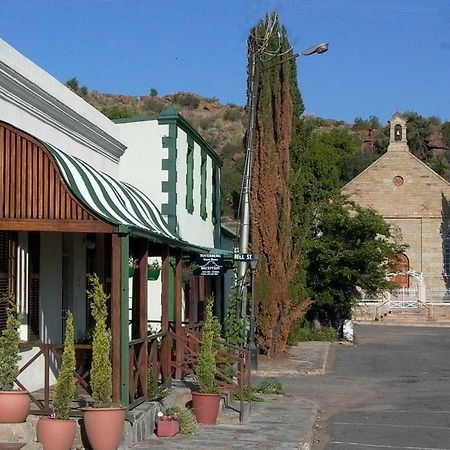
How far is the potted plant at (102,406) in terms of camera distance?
9578 millimetres

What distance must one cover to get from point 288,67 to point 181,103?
8756 centimetres

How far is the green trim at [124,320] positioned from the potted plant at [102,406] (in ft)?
1.14

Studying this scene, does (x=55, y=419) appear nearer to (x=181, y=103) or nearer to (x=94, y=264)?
(x=94, y=264)

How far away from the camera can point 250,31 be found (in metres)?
22.7

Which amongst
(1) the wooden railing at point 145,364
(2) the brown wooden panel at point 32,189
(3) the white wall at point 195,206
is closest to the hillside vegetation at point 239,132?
(3) the white wall at point 195,206

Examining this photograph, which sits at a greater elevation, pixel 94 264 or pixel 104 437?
pixel 94 264

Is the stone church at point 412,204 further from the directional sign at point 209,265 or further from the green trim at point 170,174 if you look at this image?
the directional sign at point 209,265

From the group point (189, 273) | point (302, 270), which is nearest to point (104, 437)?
point (189, 273)

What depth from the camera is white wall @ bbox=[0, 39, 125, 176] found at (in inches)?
446

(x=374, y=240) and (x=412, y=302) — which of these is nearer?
(x=374, y=240)

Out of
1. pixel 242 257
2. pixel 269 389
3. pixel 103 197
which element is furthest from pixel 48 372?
pixel 242 257

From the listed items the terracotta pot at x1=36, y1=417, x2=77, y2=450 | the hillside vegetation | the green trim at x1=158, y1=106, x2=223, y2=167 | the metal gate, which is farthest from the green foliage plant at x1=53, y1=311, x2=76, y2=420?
the hillside vegetation

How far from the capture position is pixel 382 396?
17.3m

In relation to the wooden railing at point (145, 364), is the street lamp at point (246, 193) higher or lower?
higher
